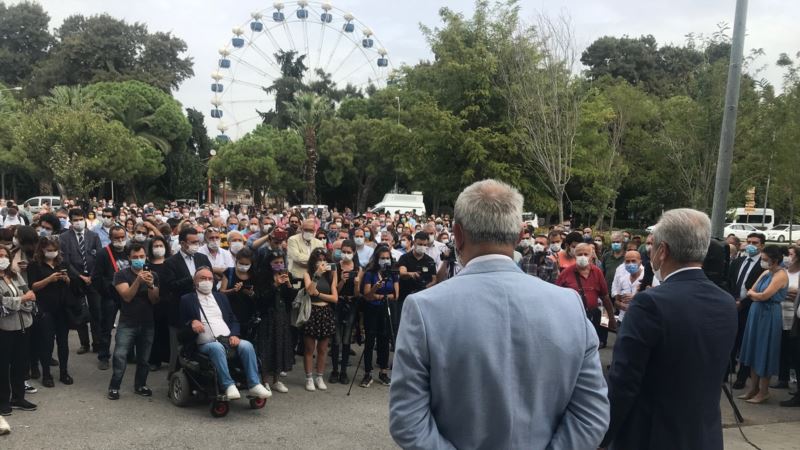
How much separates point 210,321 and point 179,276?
95 centimetres

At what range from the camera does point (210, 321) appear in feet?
21.2

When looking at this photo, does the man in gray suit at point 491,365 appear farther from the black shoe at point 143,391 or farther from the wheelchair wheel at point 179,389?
the black shoe at point 143,391

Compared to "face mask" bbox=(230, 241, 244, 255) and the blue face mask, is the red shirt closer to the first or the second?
the blue face mask

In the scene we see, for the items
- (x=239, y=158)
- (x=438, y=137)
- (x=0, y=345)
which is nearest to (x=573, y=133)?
(x=438, y=137)

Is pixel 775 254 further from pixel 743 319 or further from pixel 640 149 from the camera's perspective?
pixel 640 149

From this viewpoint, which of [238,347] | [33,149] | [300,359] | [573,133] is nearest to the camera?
[238,347]

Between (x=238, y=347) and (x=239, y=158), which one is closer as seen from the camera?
(x=238, y=347)

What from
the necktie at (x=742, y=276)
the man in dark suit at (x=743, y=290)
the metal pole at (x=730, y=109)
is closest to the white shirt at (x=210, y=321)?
the man in dark suit at (x=743, y=290)

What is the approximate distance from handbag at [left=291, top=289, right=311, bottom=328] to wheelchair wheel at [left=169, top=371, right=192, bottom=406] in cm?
146

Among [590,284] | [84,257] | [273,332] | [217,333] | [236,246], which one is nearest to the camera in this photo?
[217,333]

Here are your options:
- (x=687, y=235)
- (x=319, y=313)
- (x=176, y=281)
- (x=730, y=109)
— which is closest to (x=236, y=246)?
(x=176, y=281)

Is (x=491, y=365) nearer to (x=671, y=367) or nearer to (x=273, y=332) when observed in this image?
(x=671, y=367)

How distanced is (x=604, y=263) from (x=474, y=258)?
947 centimetres

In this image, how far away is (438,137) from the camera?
859 inches
